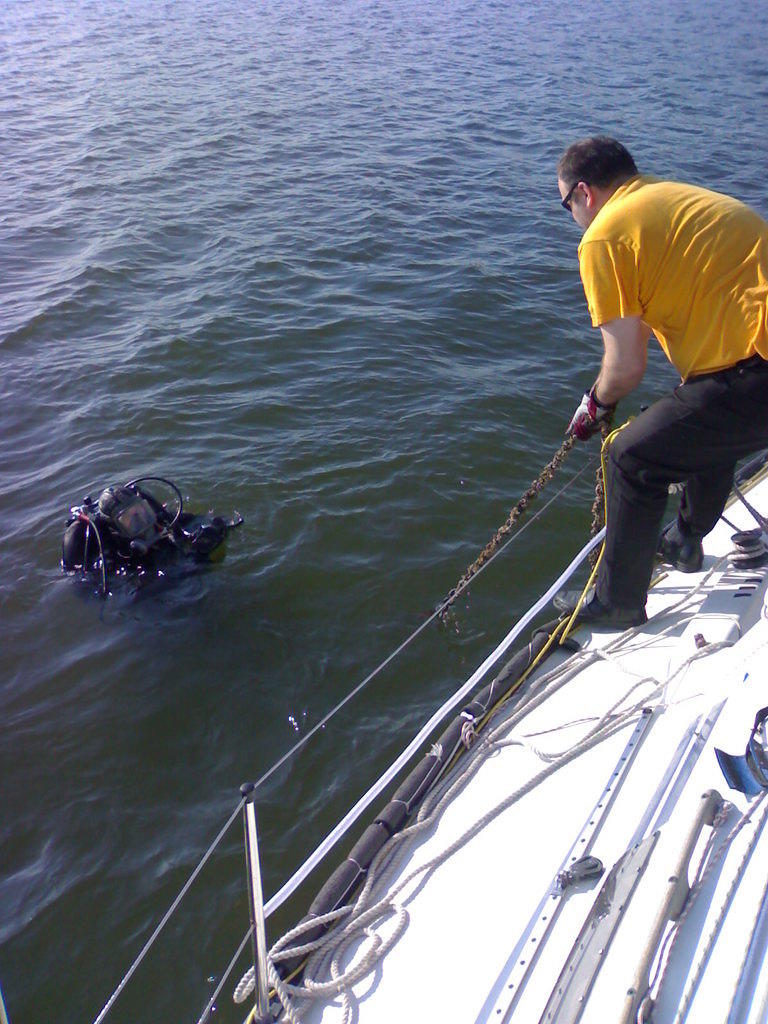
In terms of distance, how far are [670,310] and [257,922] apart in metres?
2.55

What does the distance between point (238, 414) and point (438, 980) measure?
6.09 meters

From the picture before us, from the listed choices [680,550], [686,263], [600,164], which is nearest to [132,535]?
[680,550]

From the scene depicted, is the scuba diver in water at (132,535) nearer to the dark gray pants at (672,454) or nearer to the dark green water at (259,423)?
the dark green water at (259,423)

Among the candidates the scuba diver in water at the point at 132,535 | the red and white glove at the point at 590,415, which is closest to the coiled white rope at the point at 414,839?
the red and white glove at the point at 590,415

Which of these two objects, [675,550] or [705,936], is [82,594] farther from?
[705,936]

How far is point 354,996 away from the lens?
9.18 ft

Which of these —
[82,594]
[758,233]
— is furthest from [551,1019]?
[82,594]

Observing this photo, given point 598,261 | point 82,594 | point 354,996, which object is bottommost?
point 82,594

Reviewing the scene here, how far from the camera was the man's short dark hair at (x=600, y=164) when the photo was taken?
358cm

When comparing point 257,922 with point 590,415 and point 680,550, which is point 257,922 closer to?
point 590,415

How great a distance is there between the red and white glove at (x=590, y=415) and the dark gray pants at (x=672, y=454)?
22 centimetres

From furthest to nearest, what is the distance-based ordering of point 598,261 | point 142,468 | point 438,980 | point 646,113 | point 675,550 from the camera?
1. point 646,113
2. point 142,468
3. point 675,550
4. point 598,261
5. point 438,980

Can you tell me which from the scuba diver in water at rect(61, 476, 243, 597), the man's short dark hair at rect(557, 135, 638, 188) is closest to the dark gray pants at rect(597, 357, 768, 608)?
the man's short dark hair at rect(557, 135, 638, 188)

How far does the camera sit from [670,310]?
3.55 metres
